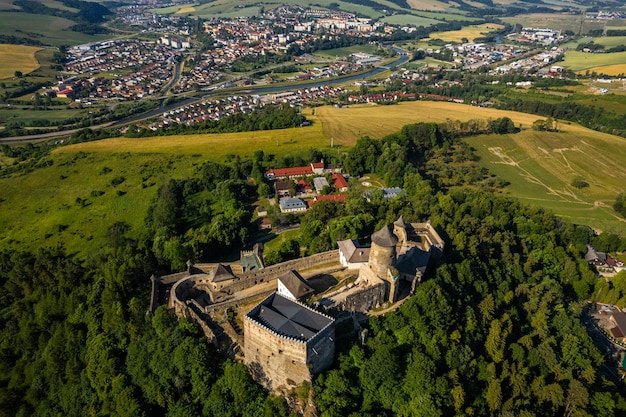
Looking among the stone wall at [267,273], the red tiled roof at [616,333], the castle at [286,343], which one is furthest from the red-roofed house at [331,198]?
the castle at [286,343]

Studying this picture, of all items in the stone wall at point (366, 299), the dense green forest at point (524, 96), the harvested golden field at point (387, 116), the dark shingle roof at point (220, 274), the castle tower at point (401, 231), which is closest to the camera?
the stone wall at point (366, 299)

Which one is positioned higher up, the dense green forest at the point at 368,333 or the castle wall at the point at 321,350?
the castle wall at the point at 321,350

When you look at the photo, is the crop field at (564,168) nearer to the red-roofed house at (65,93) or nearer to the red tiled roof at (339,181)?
the red tiled roof at (339,181)

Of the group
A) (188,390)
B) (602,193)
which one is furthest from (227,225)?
(602,193)

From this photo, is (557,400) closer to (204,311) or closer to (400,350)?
(400,350)

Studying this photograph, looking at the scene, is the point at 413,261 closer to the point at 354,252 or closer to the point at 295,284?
the point at 354,252

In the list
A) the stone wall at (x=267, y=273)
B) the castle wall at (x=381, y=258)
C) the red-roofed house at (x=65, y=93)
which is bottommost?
the red-roofed house at (x=65, y=93)

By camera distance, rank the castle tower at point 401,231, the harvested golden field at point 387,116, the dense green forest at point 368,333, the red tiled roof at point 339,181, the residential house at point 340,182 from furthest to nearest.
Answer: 1. the harvested golden field at point 387,116
2. the red tiled roof at point 339,181
3. the residential house at point 340,182
4. the castle tower at point 401,231
5. the dense green forest at point 368,333
